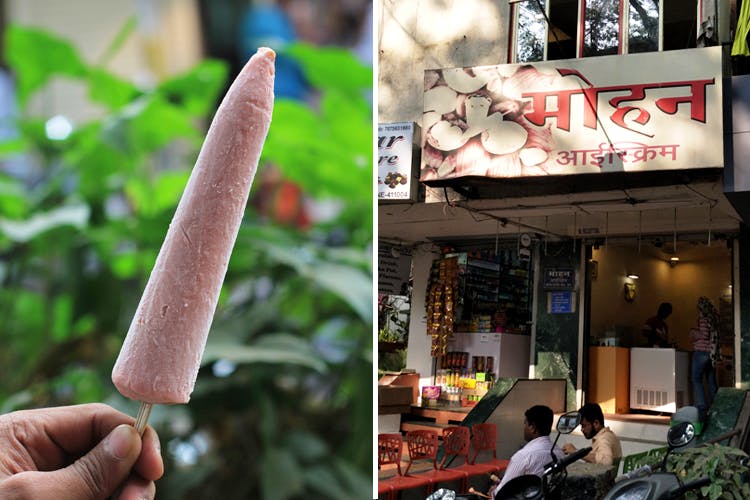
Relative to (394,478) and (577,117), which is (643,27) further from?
(394,478)

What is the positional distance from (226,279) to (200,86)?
535 mm

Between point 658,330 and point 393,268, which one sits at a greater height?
point 393,268

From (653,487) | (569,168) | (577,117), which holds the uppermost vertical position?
(577,117)

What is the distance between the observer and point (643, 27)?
766 centimetres

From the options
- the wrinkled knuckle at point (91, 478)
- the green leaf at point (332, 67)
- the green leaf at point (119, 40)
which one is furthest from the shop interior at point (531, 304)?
the wrinkled knuckle at point (91, 478)

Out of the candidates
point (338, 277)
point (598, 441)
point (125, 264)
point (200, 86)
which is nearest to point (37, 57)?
point (200, 86)

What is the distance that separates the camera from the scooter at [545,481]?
2655mm

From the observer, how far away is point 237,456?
5.70 feet

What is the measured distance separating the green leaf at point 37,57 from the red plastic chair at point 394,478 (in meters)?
3.45

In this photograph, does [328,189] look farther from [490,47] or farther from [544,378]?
[544,378]

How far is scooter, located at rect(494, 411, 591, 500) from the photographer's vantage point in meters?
2.65

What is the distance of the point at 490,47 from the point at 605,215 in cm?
237

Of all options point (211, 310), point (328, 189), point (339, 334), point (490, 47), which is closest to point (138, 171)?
point (328, 189)

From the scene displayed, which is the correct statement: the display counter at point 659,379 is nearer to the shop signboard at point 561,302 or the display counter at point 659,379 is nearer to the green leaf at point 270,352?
the shop signboard at point 561,302
